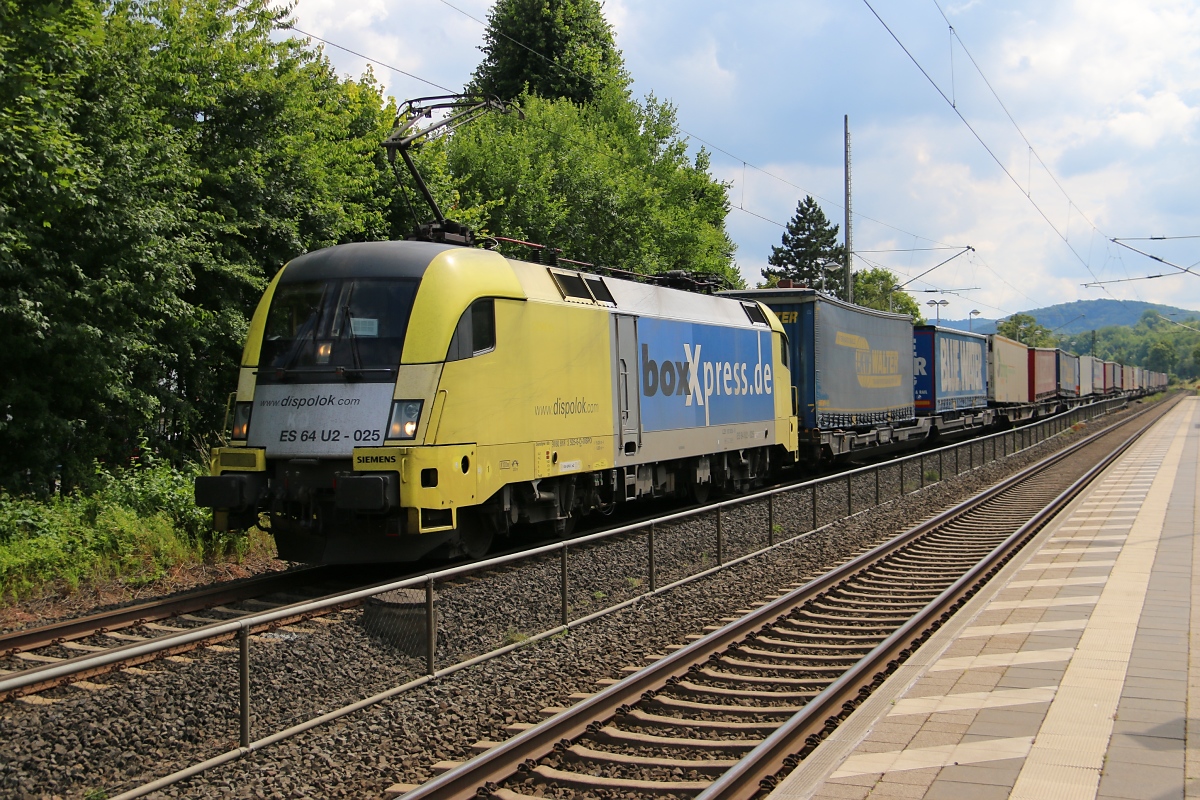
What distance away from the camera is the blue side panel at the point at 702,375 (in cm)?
1527

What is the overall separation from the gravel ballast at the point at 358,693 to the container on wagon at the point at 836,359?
11.8 m

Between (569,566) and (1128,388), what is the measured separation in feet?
312

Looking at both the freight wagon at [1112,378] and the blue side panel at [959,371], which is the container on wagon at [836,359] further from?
the freight wagon at [1112,378]

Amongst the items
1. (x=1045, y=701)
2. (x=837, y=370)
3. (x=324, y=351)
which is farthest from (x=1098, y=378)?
(x=1045, y=701)

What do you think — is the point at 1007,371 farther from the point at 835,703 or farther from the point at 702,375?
the point at 835,703

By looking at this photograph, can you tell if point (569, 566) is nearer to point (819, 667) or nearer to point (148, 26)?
point (819, 667)

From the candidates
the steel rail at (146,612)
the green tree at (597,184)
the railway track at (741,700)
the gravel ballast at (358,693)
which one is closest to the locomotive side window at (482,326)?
the gravel ballast at (358,693)

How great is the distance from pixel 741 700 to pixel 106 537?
8370 millimetres

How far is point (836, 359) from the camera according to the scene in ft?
75.0

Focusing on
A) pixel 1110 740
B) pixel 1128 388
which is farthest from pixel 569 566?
pixel 1128 388

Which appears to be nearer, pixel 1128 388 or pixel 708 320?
pixel 708 320

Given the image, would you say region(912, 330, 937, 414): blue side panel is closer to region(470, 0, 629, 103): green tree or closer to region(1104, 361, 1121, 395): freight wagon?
region(470, 0, 629, 103): green tree

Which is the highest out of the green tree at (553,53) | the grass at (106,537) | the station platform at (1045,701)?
the green tree at (553,53)

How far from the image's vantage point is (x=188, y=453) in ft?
56.4
